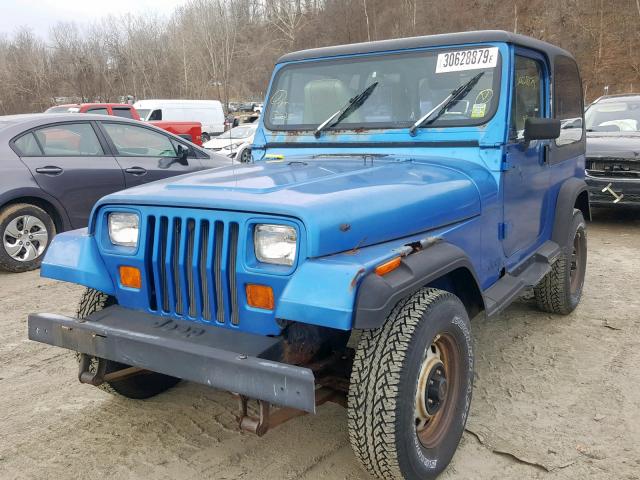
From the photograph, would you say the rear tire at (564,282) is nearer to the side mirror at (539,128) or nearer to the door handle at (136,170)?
the side mirror at (539,128)

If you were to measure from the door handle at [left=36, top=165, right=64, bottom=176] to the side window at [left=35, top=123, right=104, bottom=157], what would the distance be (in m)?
0.18

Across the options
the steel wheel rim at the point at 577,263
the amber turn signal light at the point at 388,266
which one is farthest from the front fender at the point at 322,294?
the steel wheel rim at the point at 577,263

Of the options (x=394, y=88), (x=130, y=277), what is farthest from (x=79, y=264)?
(x=394, y=88)

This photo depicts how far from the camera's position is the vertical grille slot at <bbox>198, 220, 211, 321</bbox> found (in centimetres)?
246

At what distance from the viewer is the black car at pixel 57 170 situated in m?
6.07

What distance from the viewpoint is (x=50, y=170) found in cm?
623

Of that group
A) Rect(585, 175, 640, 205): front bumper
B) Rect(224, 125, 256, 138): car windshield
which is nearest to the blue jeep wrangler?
Rect(585, 175, 640, 205): front bumper

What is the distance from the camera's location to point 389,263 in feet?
7.61

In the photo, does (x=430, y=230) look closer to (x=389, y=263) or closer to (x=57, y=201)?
(x=389, y=263)

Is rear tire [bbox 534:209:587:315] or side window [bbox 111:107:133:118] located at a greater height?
side window [bbox 111:107:133:118]

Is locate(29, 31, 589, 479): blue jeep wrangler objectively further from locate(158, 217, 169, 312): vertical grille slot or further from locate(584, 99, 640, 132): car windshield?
locate(584, 99, 640, 132): car windshield

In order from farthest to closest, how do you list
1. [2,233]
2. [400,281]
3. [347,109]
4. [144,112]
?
[144,112] < [2,233] < [347,109] < [400,281]

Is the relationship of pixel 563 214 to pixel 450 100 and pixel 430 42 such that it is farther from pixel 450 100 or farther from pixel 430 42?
pixel 430 42

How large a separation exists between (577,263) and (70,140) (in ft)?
17.5
